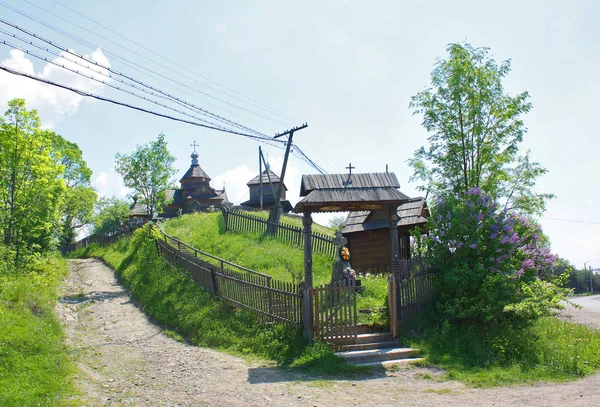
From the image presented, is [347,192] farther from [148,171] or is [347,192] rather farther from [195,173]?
[195,173]

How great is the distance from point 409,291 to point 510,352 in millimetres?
2553

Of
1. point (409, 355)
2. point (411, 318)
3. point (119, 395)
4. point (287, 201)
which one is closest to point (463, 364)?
point (409, 355)

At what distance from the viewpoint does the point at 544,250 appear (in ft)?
42.0

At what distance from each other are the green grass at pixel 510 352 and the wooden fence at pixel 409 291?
56 centimetres

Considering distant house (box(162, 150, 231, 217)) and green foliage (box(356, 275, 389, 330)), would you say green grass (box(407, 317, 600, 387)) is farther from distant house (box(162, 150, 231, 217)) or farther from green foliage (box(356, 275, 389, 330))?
distant house (box(162, 150, 231, 217))

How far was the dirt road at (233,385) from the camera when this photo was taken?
7.70m

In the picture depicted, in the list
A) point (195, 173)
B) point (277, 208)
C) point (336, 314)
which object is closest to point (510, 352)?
point (336, 314)

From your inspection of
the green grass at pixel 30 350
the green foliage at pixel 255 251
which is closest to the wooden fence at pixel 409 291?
the green foliage at pixel 255 251

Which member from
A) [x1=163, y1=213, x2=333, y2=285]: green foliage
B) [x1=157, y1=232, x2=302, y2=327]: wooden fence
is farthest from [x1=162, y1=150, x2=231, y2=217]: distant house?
[x1=157, y1=232, x2=302, y2=327]: wooden fence

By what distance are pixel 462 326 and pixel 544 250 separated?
3540 mm

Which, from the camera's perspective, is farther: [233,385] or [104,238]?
[104,238]

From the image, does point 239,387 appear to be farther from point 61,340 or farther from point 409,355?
point 61,340

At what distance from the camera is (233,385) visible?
28.8 feet

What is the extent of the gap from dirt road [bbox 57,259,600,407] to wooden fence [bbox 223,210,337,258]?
30.2 feet
